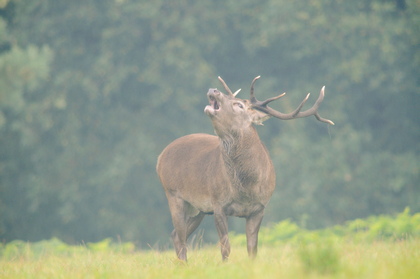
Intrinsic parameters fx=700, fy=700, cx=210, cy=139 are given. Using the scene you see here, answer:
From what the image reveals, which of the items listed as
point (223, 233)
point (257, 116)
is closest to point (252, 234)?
point (223, 233)

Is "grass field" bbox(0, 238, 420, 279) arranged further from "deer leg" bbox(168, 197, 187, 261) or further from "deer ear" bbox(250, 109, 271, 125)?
"deer ear" bbox(250, 109, 271, 125)

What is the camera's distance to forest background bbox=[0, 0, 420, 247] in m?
19.8

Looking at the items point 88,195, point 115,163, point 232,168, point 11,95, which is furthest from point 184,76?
point 232,168

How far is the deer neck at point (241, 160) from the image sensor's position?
25.4ft

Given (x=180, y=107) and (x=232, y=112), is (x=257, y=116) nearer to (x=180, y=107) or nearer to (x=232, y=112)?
(x=232, y=112)

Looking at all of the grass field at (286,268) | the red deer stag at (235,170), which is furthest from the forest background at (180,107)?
the grass field at (286,268)

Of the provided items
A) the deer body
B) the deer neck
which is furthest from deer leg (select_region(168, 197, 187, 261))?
the deer neck

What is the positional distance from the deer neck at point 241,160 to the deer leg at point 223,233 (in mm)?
395

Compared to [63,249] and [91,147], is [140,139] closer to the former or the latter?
[91,147]

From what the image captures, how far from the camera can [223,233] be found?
7750 mm

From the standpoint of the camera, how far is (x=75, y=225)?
2150 centimetres

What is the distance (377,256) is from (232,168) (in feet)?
6.16

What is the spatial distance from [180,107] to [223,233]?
44.3ft

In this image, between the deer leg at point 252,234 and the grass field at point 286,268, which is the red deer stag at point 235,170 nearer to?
the deer leg at point 252,234
